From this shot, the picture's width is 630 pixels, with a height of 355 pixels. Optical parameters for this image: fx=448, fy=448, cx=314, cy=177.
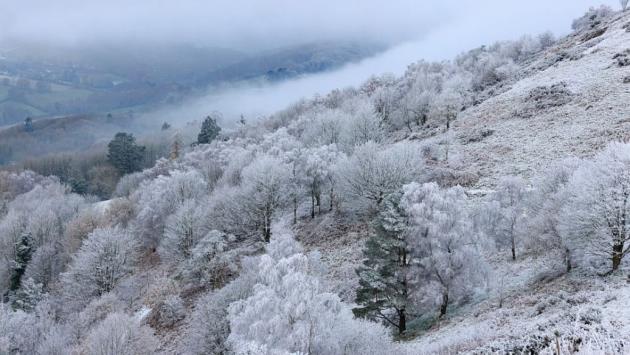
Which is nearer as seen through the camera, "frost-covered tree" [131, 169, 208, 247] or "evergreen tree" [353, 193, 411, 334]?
"evergreen tree" [353, 193, 411, 334]

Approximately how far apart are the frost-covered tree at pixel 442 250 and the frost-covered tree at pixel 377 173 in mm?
17390

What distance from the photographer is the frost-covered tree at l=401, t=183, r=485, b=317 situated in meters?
25.9

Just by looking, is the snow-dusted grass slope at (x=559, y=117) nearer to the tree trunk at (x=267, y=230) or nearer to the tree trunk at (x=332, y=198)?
the tree trunk at (x=332, y=198)

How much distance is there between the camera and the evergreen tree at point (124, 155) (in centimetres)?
15400

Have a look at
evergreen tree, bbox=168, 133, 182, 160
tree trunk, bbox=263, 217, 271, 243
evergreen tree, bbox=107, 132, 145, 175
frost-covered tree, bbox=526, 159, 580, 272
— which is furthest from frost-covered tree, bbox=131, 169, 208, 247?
evergreen tree, bbox=107, 132, 145, 175

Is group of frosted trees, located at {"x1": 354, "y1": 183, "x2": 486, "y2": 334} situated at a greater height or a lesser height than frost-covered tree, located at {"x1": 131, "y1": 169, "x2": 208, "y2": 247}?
greater

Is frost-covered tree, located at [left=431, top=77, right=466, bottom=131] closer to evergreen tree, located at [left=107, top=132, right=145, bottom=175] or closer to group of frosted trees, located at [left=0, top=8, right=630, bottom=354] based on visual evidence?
group of frosted trees, located at [left=0, top=8, right=630, bottom=354]

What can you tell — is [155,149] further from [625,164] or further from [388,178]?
[625,164]

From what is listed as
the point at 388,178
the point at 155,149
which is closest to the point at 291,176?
the point at 388,178

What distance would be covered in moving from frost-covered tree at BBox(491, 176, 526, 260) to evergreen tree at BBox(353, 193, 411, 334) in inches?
319

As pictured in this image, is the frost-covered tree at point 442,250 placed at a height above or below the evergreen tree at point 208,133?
above

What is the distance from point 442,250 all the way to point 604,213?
29.0ft

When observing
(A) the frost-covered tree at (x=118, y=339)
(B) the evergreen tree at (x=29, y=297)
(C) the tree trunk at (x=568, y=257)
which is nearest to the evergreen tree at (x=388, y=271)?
(C) the tree trunk at (x=568, y=257)

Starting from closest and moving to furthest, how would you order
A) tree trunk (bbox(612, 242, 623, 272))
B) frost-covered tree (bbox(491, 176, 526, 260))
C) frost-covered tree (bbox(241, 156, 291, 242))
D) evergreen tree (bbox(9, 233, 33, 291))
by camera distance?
tree trunk (bbox(612, 242, 623, 272)), frost-covered tree (bbox(491, 176, 526, 260)), frost-covered tree (bbox(241, 156, 291, 242)), evergreen tree (bbox(9, 233, 33, 291))
